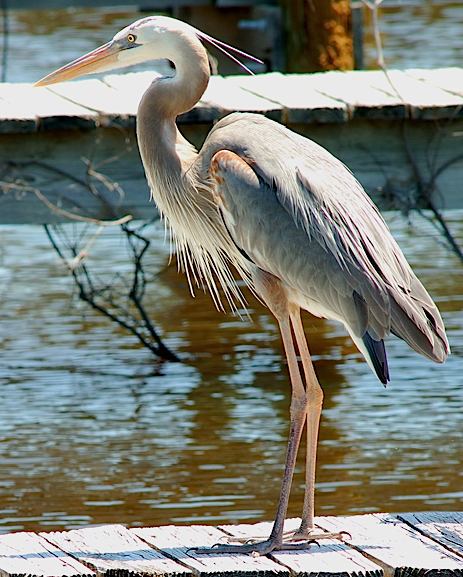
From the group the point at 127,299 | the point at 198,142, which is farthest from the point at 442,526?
the point at 127,299

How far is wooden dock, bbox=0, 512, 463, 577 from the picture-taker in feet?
13.6

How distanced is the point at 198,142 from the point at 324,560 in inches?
104

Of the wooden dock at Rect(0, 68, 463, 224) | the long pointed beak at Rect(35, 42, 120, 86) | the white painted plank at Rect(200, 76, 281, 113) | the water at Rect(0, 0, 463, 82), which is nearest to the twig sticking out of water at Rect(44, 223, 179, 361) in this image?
the wooden dock at Rect(0, 68, 463, 224)

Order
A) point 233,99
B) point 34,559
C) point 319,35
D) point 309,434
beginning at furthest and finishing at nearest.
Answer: point 319,35 → point 233,99 → point 309,434 → point 34,559

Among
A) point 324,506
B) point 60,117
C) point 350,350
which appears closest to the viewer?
point 324,506

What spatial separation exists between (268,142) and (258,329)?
349 cm

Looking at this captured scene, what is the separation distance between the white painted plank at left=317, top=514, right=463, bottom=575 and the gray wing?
563 millimetres

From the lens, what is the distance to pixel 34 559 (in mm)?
4273

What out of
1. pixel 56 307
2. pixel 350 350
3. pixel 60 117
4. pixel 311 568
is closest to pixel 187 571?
pixel 311 568

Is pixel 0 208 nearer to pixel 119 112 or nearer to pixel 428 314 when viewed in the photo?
pixel 119 112

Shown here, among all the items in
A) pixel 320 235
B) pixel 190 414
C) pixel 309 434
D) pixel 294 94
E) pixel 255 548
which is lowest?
pixel 190 414

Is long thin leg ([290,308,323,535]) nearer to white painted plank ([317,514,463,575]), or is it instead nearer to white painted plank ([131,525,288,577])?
white painted plank ([317,514,463,575])

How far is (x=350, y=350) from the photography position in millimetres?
7629

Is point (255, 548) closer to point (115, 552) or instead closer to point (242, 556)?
point (242, 556)
